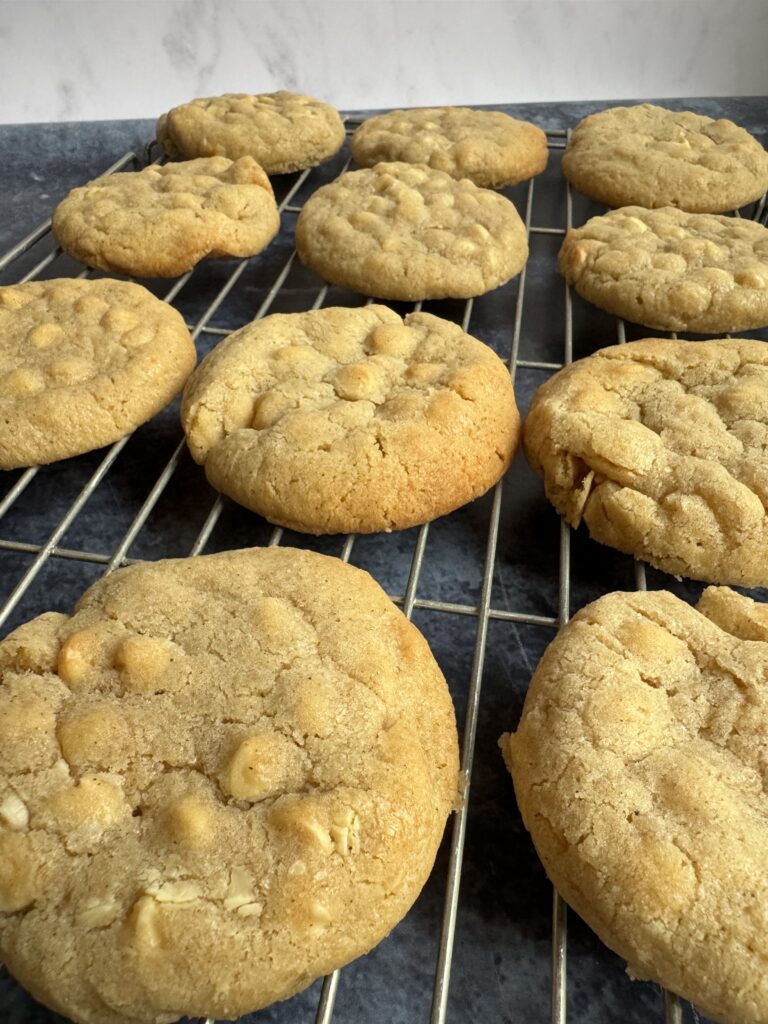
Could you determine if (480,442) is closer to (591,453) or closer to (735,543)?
(591,453)

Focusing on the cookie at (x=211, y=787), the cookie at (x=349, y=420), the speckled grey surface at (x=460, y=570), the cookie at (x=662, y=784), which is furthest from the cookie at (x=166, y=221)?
the cookie at (x=662, y=784)

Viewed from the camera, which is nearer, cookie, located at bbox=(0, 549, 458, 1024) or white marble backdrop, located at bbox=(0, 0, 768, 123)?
cookie, located at bbox=(0, 549, 458, 1024)

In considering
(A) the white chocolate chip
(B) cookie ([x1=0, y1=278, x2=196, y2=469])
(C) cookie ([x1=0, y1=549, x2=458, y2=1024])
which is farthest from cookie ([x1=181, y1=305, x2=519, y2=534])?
(A) the white chocolate chip

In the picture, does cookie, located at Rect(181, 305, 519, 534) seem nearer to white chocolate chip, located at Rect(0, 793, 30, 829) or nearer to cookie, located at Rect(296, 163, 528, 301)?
cookie, located at Rect(296, 163, 528, 301)

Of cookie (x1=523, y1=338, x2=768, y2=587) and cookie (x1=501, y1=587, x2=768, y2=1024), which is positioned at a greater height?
cookie (x1=523, y1=338, x2=768, y2=587)

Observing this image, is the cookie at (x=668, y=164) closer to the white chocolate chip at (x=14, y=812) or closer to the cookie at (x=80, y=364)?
the cookie at (x=80, y=364)

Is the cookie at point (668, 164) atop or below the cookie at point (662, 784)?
atop

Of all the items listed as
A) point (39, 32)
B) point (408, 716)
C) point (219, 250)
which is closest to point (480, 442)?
point (408, 716)
